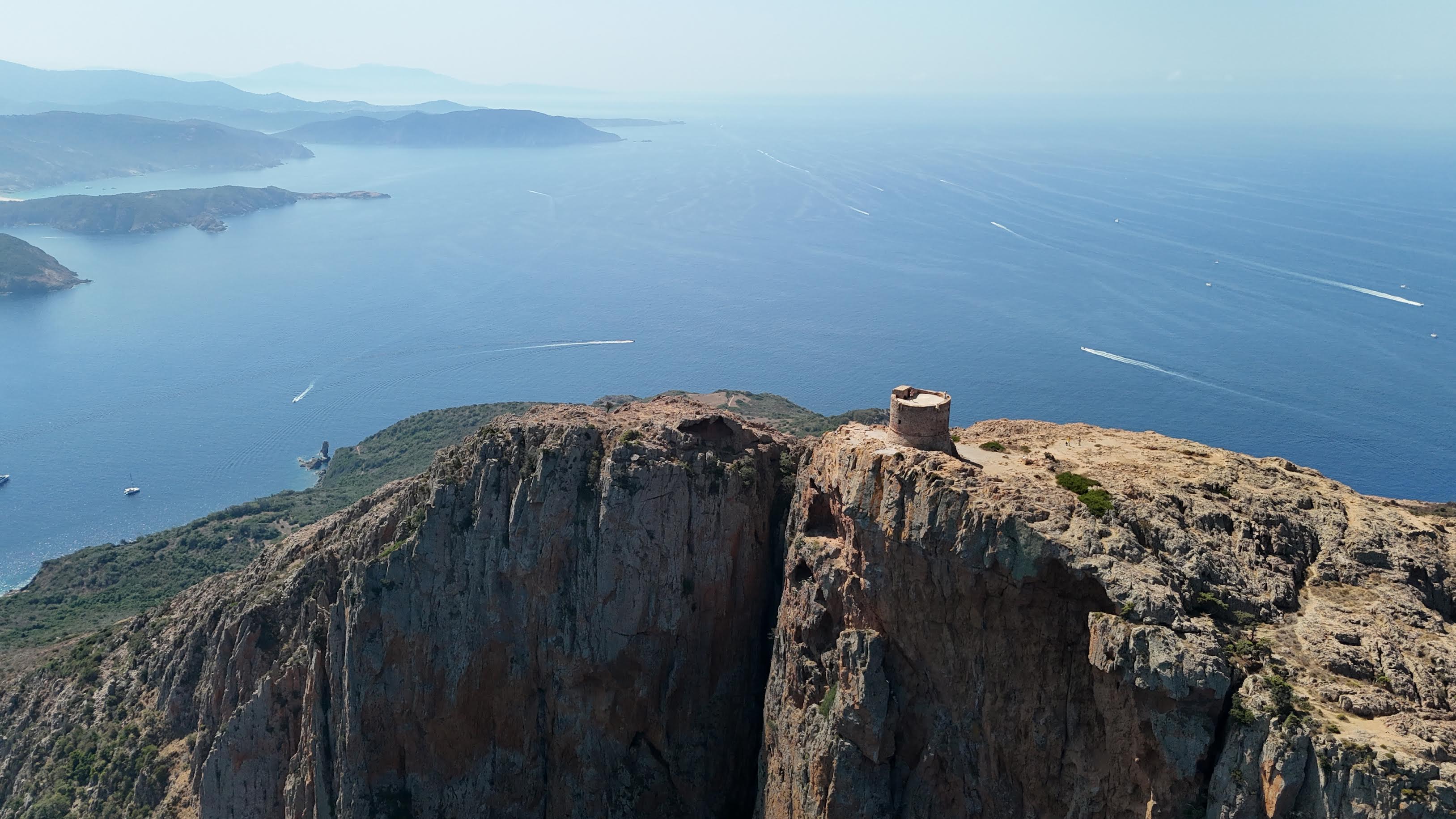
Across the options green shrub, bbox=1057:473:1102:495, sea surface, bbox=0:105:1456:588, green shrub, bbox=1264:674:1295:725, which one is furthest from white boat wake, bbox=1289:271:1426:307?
green shrub, bbox=1264:674:1295:725

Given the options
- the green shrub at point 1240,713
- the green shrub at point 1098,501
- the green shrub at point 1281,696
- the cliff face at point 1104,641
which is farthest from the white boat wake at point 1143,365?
the green shrub at point 1240,713

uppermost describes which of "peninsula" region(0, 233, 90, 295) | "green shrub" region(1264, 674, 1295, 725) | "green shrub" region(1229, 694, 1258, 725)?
"green shrub" region(1264, 674, 1295, 725)

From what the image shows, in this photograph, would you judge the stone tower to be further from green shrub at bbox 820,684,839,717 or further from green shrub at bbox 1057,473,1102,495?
green shrub at bbox 820,684,839,717

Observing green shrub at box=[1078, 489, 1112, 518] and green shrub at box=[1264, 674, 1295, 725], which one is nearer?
green shrub at box=[1264, 674, 1295, 725]

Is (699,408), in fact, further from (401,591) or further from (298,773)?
(298,773)

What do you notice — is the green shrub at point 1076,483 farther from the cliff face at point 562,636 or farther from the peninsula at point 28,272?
the peninsula at point 28,272

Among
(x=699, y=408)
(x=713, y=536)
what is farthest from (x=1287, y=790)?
(x=699, y=408)

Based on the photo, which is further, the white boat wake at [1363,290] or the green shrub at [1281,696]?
the white boat wake at [1363,290]

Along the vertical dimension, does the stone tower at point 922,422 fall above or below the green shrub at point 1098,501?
above
